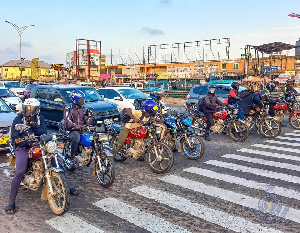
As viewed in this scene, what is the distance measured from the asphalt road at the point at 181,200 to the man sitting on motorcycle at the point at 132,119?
753 mm

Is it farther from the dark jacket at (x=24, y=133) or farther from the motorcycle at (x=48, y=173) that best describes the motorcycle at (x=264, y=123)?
the motorcycle at (x=48, y=173)

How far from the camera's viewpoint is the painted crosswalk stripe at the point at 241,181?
6492 mm

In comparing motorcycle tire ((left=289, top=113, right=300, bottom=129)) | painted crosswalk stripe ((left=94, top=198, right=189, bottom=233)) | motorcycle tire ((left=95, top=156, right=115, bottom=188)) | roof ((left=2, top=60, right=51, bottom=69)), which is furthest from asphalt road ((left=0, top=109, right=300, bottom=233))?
roof ((left=2, top=60, right=51, bottom=69))

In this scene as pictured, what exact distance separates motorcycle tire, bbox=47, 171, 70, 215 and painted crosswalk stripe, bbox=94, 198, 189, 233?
0.71m

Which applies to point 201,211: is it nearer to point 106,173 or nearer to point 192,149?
point 106,173

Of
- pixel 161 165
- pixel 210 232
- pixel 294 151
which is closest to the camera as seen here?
pixel 210 232

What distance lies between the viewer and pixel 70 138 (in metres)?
7.16

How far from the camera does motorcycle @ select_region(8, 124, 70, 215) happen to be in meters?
5.25

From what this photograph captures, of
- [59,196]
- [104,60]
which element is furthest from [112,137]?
[104,60]

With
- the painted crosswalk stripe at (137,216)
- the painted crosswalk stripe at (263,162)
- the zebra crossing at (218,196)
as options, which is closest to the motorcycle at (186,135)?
the zebra crossing at (218,196)

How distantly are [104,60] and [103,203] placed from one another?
112498 millimetres

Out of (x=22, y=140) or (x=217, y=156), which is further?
(x=217, y=156)

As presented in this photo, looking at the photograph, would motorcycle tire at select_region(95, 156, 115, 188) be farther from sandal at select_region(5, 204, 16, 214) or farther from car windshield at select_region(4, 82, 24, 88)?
car windshield at select_region(4, 82, 24, 88)

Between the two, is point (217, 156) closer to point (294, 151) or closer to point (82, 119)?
point (294, 151)
